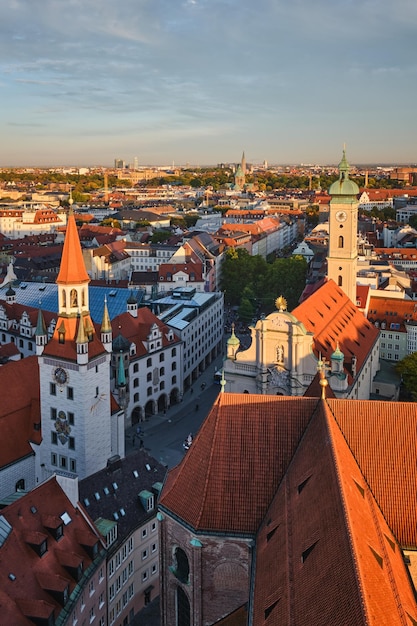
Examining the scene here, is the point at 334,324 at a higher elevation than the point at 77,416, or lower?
higher

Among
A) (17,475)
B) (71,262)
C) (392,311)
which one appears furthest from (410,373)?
(17,475)

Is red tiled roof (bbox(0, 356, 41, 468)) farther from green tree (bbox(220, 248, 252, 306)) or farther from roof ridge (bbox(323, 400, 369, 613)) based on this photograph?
green tree (bbox(220, 248, 252, 306))

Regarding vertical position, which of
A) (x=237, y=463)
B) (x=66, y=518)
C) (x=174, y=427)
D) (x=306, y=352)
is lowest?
(x=174, y=427)

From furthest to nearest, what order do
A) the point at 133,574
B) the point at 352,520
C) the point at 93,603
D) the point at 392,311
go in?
the point at 392,311
the point at 133,574
the point at 93,603
the point at 352,520

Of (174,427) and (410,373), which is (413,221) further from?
(174,427)

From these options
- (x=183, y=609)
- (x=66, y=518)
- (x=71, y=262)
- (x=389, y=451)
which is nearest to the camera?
(x=389, y=451)

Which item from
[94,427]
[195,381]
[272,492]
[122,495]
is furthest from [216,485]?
[195,381]

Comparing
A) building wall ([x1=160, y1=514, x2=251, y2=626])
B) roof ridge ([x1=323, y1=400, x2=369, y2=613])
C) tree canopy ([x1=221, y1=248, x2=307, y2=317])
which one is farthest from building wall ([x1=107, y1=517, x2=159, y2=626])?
tree canopy ([x1=221, y1=248, x2=307, y2=317])
